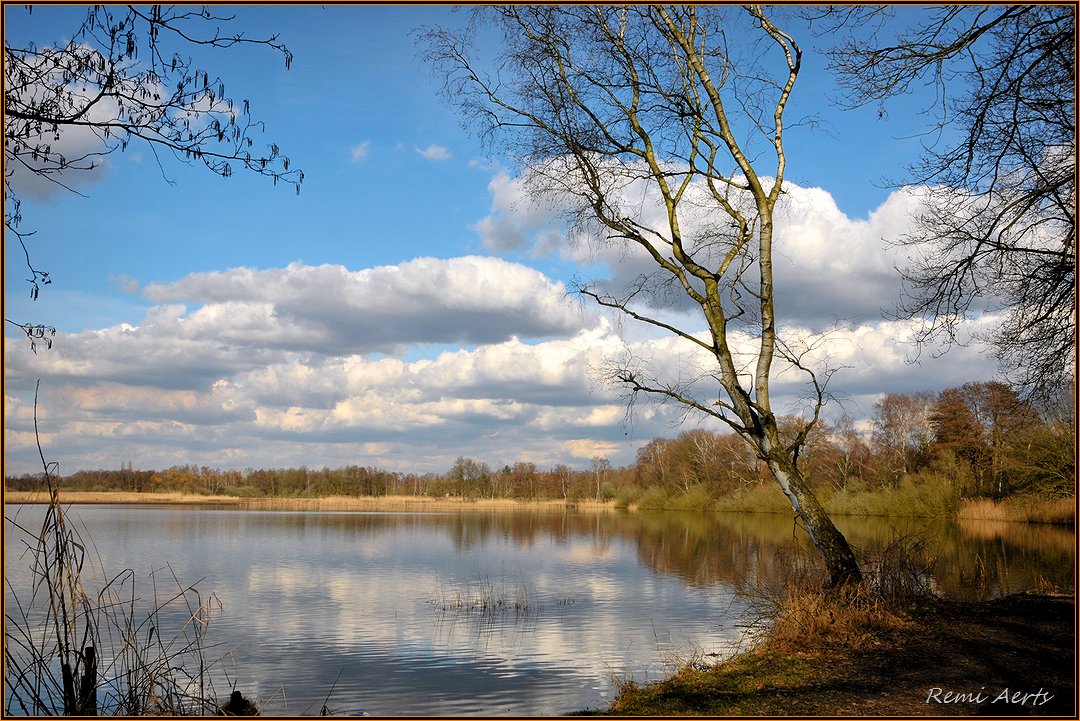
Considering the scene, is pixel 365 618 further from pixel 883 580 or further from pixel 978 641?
pixel 978 641

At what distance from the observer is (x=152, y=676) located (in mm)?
5410

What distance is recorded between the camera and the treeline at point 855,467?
28.6 meters

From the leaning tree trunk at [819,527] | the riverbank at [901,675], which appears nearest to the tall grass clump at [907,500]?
the riverbank at [901,675]

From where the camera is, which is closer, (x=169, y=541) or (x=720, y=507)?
(x=169, y=541)

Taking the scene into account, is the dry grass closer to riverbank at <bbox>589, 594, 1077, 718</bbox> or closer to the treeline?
the treeline

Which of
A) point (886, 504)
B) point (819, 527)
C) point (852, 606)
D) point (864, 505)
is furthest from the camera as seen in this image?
point (864, 505)

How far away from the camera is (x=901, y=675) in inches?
281

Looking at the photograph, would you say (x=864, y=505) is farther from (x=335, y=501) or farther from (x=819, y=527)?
(x=335, y=501)

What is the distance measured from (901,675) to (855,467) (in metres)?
56.0

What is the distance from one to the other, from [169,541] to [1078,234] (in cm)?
3141

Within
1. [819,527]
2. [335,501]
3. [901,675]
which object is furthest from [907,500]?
[335,501]

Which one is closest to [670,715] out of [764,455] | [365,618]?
[764,455]

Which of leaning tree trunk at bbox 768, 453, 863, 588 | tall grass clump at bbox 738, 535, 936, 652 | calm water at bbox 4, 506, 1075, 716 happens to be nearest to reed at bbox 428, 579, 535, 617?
calm water at bbox 4, 506, 1075, 716

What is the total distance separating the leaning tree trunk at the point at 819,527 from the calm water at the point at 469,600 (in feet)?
4.57
